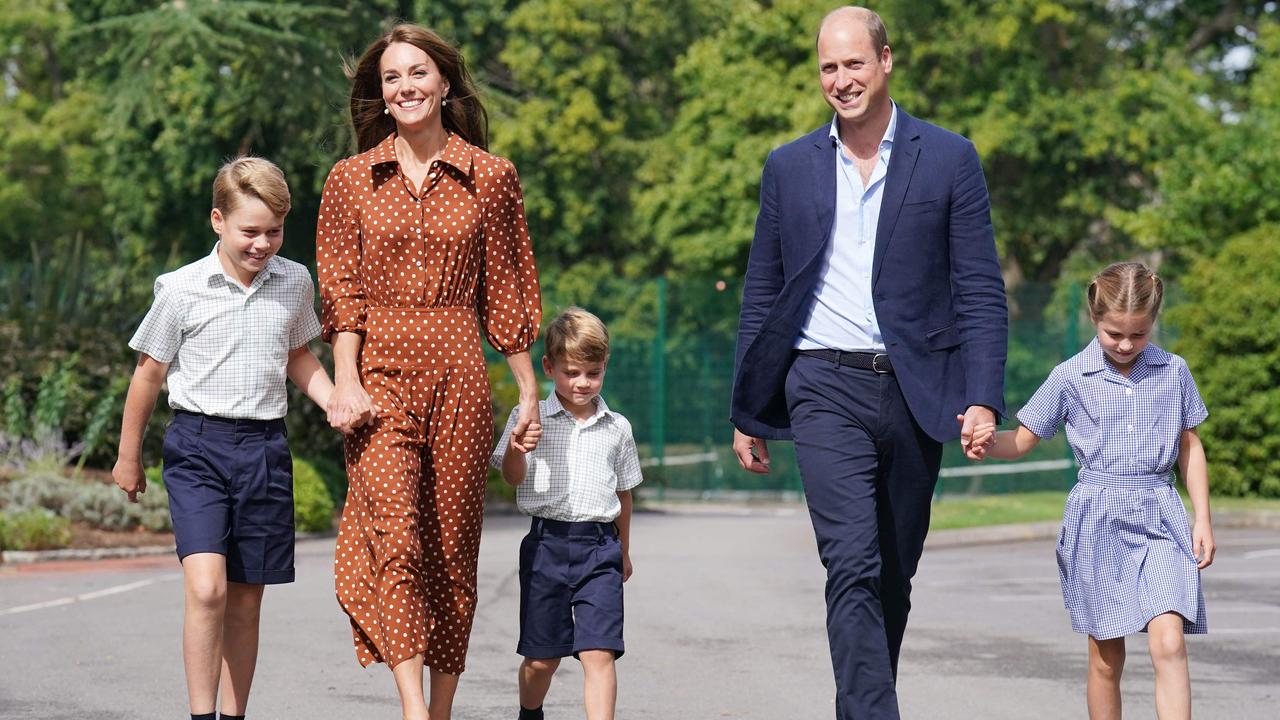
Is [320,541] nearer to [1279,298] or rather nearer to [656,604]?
[656,604]

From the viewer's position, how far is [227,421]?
5516 millimetres

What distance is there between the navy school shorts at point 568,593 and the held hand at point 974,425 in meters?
1.18

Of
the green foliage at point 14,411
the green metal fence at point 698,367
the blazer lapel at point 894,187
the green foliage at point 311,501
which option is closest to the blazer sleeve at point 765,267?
the blazer lapel at point 894,187

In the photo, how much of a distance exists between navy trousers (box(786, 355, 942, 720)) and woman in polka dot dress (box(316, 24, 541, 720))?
835 mm

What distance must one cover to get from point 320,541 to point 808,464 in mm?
10690

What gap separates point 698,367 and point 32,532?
10.5 m

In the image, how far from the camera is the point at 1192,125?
30469 mm

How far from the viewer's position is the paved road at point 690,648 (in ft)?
23.1

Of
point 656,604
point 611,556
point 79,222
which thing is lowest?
point 656,604

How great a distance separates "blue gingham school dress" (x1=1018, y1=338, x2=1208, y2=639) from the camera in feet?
18.0

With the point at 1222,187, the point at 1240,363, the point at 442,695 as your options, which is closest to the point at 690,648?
the point at 442,695

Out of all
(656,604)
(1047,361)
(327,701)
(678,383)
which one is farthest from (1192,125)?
(327,701)

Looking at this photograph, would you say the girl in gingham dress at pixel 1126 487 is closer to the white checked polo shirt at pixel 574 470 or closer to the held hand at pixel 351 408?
the white checked polo shirt at pixel 574 470

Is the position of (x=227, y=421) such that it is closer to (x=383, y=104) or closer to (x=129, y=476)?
(x=129, y=476)
